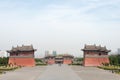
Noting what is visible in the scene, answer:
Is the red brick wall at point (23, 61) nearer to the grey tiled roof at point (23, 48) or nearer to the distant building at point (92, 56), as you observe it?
the grey tiled roof at point (23, 48)

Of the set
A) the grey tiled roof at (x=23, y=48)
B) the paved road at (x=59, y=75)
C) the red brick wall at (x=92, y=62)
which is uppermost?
the grey tiled roof at (x=23, y=48)

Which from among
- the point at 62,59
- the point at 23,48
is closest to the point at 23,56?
the point at 23,48

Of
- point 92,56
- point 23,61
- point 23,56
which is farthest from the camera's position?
point 23,61

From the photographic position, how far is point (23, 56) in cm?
7631

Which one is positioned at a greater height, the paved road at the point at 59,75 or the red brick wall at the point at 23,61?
the red brick wall at the point at 23,61

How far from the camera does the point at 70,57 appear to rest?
113 m

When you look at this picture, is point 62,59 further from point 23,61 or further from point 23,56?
point 23,56

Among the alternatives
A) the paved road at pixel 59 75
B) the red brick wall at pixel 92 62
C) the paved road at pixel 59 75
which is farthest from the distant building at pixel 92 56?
the paved road at pixel 59 75

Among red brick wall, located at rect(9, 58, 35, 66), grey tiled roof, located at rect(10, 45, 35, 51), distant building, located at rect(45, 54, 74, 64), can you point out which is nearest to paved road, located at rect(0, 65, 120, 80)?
red brick wall, located at rect(9, 58, 35, 66)

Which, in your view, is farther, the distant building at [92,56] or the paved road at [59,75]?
the distant building at [92,56]

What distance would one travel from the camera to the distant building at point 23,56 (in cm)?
7600

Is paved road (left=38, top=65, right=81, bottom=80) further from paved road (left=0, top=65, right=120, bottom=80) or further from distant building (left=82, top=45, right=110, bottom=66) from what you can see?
distant building (left=82, top=45, right=110, bottom=66)

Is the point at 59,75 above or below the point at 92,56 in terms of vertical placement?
below

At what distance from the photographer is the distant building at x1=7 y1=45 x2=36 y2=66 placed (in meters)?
76.0
